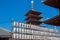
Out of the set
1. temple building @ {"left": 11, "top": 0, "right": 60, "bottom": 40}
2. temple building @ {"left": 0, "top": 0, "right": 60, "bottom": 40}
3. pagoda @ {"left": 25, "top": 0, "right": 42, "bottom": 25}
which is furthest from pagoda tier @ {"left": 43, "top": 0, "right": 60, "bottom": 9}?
pagoda @ {"left": 25, "top": 0, "right": 42, "bottom": 25}

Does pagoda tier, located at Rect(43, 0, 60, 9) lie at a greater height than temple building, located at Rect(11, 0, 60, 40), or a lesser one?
greater

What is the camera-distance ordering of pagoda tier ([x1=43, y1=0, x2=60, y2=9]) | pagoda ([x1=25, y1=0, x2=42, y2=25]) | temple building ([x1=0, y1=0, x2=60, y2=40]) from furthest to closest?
pagoda ([x1=25, y1=0, x2=42, y2=25])
temple building ([x1=0, y1=0, x2=60, y2=40])
pagoda tier ([x1=43, y1=0, x2=60, y2=9])

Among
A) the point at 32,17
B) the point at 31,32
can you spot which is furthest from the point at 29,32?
the point at 32,17

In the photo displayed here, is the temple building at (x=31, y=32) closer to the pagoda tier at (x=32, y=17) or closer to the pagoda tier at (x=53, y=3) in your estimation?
the pagoda tier at (x=53, y=3)

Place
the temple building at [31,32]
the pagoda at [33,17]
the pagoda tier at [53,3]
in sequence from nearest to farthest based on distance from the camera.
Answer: the pagoda tier at [53,3] → the temple building at [31,32] → the pagoda at [33,17]

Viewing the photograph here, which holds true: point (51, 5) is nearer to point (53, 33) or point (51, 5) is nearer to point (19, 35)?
point (19, 35)

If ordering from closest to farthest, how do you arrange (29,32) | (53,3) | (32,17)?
(53,3)
(29,32)
(32,17)

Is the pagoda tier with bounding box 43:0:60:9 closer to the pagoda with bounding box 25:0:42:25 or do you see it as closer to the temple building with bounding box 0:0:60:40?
the temple building with bounding box 0:0:60:40

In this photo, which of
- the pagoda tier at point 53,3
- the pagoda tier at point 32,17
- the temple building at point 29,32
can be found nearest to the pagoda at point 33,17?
the pagoda tier at point 32,17

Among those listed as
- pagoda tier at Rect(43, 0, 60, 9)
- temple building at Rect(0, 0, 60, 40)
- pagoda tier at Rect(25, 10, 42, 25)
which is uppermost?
pagoda tier at Rect(25, 10, 42, 25)

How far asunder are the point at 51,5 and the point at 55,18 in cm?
185

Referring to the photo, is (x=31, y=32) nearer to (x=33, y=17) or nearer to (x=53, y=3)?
(x=53, y=3)

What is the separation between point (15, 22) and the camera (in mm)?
23219

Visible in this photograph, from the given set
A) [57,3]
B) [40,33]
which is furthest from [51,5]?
[40,33]
